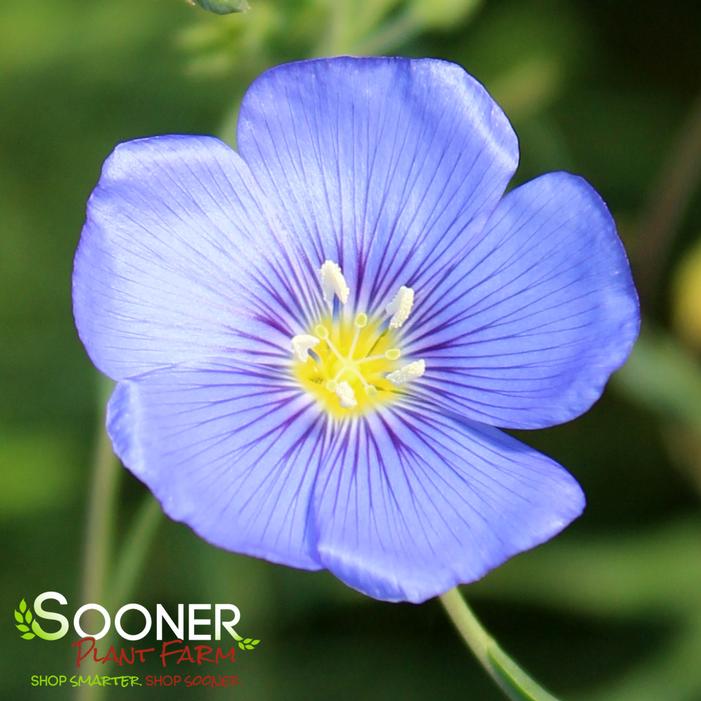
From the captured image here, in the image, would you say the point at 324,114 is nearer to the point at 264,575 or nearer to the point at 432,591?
the point at 432,591

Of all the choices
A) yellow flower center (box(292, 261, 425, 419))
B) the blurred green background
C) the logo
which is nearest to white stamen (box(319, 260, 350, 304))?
yellow flower center (box(292, 261, 425, 419))

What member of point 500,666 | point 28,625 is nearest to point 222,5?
A: point 500,666

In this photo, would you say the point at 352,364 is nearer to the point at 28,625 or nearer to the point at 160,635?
the point at 160,635

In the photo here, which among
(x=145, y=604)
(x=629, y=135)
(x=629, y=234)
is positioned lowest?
(x=145, y=604)

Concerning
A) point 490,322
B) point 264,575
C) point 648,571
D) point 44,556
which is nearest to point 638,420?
point 648,571

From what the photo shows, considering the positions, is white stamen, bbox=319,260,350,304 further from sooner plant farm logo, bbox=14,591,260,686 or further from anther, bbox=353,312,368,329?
sooner plant farm logo, bbox=14,591,260,686

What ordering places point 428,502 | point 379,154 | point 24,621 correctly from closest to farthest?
point 428,502 < point 379,154 < point 24,621

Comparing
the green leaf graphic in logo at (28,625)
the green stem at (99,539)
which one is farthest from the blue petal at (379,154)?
the green leaf graphic in logo at (28,625)

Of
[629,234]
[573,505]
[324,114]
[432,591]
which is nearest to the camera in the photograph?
[432,591]
